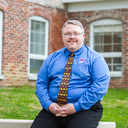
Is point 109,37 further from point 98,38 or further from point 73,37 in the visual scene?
point 73,37

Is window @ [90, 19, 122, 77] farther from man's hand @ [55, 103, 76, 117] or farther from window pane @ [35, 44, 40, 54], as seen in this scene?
man's hand @ [55, 103, 76, 117]

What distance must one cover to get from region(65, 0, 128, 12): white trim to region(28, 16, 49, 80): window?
1414 millimetres

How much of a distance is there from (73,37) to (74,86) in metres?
0.55

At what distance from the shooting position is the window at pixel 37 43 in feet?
31.9

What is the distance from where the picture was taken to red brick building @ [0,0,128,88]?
899 centimetres

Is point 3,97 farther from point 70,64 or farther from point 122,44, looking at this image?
point 122,44

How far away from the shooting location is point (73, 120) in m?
2.61

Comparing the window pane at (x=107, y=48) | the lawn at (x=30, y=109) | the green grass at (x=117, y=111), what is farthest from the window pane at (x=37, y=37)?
the green grass at (x=117, y=111)

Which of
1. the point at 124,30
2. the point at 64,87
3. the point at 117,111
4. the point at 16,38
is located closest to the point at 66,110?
the point at 64,87

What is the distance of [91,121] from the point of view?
2.60 m

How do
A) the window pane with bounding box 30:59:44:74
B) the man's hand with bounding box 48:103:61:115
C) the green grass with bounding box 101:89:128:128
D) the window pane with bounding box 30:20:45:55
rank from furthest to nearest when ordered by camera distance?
the window pane with bounding box 30:20:45:55
the window pane with bounding box 30:59:44:74
the green grass with bounding box 101:89:128:128
the man's hand with bounding box 48:103:61:115

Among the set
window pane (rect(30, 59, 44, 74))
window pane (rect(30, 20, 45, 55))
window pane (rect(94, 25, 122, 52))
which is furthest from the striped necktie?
window pane (rect(94, 25, 122, 52))

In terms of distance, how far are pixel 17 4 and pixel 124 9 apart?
412 centimetres

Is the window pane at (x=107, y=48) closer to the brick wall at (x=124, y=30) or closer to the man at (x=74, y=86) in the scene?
the brick wall at (x=124, y=30)
